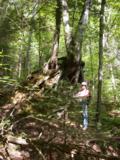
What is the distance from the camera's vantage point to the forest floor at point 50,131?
766cm

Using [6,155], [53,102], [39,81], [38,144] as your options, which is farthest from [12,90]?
[6,155]

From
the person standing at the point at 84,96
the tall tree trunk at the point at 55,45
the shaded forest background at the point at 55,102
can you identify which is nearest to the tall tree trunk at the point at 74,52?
the shaded forest background at the point at 55,102

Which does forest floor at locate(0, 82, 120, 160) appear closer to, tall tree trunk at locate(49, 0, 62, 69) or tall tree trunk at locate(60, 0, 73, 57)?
tall tree trunk at locate(49, 0, 62, 69)

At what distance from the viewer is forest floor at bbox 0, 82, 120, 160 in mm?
7656

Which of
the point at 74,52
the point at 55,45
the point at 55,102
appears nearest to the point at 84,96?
the point at 55,102

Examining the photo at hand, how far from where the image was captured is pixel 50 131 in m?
9.58

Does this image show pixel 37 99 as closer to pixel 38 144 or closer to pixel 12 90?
pixel 12 90

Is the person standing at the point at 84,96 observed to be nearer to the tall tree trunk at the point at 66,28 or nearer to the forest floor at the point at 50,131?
the forest floor at the point at 50,131

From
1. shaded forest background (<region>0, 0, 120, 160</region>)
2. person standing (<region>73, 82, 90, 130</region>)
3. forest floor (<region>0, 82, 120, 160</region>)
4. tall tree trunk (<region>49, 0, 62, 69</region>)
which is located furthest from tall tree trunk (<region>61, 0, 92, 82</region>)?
person standing (<region>73, 82, 90, 130</region>)

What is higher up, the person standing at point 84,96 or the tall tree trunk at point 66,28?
the tall tree trunk at point 66,28

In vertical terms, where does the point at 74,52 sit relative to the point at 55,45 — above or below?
below

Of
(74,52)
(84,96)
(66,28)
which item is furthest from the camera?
(66,28)

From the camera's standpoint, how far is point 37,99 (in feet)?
38.0

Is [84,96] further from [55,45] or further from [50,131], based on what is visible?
[55,45]
